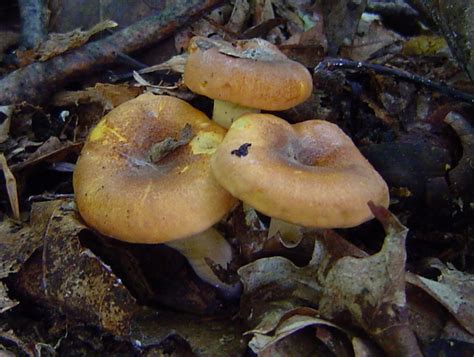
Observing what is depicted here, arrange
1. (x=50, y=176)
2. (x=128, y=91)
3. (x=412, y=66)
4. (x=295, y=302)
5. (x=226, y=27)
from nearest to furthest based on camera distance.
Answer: (x=295, y=302)
(x=50, y=176)
(x=128, y=91)
(x=412, y=66)
(x=226, y=27)

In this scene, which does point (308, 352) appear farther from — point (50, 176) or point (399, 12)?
point (399, 12)

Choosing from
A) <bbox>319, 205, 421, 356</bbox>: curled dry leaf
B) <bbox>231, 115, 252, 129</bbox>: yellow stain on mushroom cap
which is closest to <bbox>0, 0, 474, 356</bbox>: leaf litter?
<bbox>319, 205, 421, 356</bbox>: curled dry leaf

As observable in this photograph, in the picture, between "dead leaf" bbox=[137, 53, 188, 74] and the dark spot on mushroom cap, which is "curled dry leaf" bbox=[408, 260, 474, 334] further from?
"dead leaf" bbox=[137, 53, 188, 74]

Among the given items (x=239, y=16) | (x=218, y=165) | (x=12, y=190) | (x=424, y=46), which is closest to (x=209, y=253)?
(x=218, y=165)

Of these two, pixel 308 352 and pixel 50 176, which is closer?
pixel 308 352

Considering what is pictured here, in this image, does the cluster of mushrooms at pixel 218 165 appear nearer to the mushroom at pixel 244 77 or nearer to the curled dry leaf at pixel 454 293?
the mushroom at pixel 244 77

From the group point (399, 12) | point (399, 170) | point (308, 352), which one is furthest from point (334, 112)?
point (399, 12)

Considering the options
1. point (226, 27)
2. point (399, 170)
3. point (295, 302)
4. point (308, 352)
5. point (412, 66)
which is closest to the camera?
point (308, 352)
